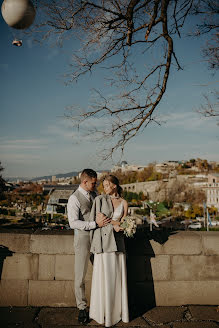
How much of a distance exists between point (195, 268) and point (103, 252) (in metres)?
1.39

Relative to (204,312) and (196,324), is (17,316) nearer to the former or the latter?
(196,324)

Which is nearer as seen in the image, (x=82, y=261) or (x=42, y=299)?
(x=82, y=261)

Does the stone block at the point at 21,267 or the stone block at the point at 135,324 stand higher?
the stone block at the point at 21,267

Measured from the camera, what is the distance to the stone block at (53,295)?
3650 mm

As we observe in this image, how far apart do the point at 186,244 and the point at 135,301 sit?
Answer: 99cm

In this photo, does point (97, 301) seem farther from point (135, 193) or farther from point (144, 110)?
point (135, 193)

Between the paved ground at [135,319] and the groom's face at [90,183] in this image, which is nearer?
the paved ground at [135,319]

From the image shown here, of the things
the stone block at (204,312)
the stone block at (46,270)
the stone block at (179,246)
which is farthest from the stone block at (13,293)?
the stone block at (204,312)

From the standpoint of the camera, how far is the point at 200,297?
3701 millimetres

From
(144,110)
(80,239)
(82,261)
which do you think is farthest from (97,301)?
(144,110)

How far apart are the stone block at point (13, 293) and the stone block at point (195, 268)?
192cm

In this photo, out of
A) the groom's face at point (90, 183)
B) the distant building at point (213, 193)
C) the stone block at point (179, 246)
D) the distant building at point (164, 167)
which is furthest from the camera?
the distant building at point (164, 167)

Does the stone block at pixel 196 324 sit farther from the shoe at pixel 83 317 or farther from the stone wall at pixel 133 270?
the shoe at pixel 83 317

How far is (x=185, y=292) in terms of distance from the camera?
371 cm
